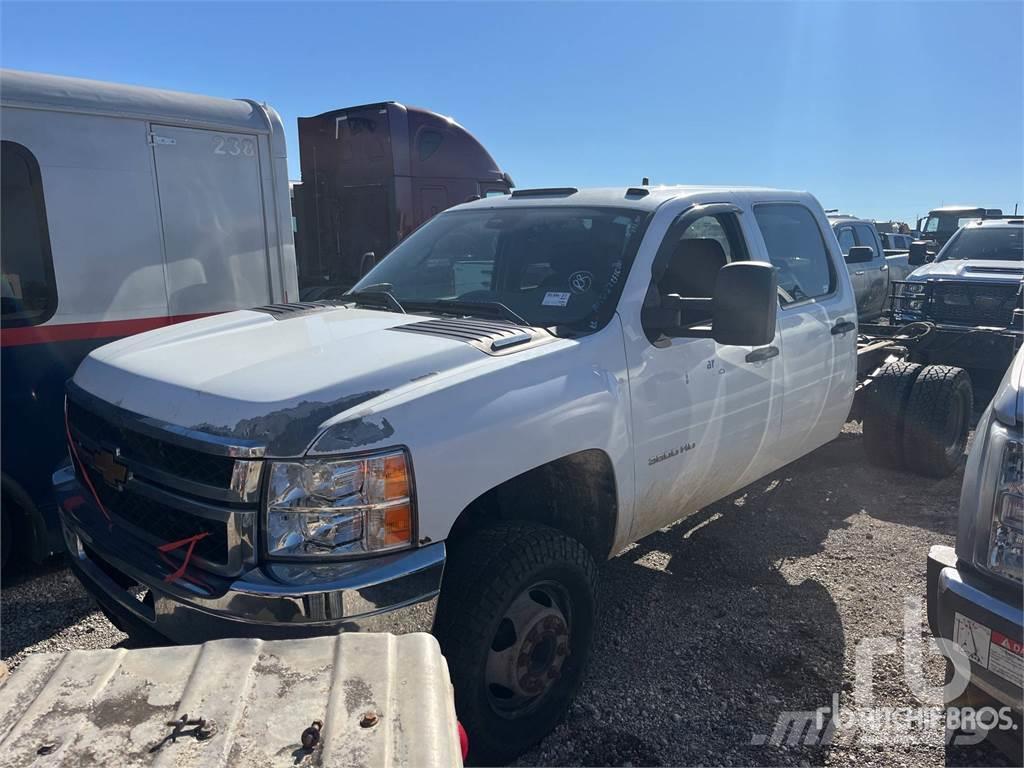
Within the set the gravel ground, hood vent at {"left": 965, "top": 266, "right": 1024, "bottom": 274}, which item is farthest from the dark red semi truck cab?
hood vent at {"left": 965, "top": 266, "right": 1024, "bottom": 274}

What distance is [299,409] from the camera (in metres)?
2.29

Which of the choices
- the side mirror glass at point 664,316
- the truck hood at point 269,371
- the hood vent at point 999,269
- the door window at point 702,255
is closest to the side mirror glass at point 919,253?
the hood vent at point 999,269

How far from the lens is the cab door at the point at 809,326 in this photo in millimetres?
4102

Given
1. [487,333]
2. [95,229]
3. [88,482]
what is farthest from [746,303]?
[95,229]

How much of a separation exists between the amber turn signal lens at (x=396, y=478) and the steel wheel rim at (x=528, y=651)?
0.60 metres

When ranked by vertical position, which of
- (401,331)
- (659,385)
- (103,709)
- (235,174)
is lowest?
(103,709)

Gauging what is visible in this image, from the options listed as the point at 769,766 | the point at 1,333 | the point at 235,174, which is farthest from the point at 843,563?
the point at 1,333

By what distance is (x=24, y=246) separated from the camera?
400 cm

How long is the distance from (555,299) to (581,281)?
15cm

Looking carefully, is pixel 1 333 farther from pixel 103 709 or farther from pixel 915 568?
pixel 915 568

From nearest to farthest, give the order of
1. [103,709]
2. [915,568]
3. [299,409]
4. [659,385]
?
[103,709], [299,409], [659,385], [915,568]

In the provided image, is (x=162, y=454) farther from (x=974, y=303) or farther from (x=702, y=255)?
(x=974, y=303)

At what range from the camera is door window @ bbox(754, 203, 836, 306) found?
4148 mm

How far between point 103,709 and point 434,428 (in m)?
1.11
